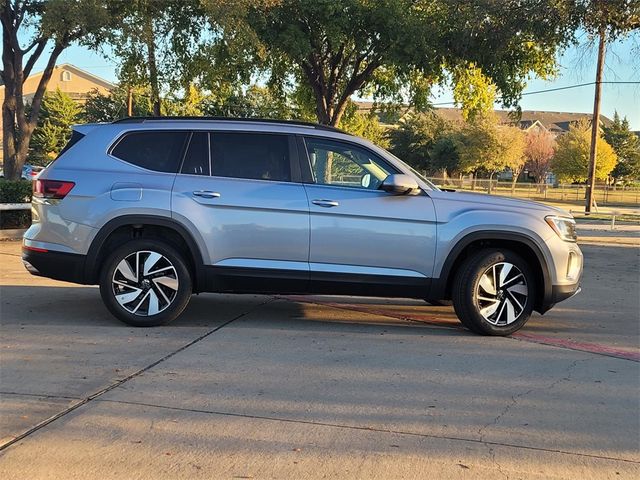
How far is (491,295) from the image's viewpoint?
229 inches

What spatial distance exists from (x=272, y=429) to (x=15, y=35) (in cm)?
1455

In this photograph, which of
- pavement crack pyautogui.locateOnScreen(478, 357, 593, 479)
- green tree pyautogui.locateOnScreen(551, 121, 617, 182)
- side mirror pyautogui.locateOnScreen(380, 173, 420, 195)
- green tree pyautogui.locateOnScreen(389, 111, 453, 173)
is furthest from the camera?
green tree pyautogui.locateOnScreen(389, 111, 453, 173)

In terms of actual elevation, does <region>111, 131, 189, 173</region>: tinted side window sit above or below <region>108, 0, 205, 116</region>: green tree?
below

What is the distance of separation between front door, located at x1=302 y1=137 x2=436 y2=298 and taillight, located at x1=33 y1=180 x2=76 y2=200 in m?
2.23

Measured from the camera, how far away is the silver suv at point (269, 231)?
5676 mm

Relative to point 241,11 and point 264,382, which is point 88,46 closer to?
point 241,11

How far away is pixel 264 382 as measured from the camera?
175 inches

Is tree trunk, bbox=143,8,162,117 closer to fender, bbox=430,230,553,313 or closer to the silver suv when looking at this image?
the silver suv

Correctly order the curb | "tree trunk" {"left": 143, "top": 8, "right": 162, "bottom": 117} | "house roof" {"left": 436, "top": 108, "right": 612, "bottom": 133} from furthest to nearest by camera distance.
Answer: "house roof" {"left": 436, "top": 108, "right": 612, "bottom": 133} < "tree trunk" {"left": 143, "top": 8, "right": 162, "bottom": 117} < the curb

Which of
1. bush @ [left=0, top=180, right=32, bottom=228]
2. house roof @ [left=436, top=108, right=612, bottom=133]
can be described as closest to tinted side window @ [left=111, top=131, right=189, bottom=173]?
bush @ [left=0, top=180, right=32, bottom=228]

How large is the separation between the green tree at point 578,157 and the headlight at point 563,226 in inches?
1850

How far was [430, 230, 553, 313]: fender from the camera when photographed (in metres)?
5.71

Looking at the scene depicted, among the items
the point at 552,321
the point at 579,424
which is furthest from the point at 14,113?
the point at 579,424

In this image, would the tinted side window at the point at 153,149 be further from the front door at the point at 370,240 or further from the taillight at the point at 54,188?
the front door at the point at 370,240
